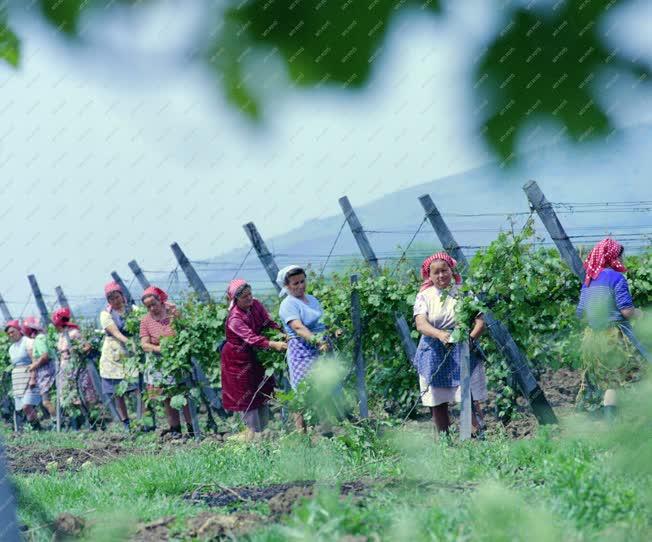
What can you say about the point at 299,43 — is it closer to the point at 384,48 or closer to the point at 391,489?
the point at 384,48

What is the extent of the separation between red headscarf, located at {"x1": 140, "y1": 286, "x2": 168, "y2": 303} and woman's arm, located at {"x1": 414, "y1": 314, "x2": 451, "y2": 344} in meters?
3.62

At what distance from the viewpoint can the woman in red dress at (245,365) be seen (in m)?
9.20

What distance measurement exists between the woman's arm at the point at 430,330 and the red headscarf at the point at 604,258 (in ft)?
3.87

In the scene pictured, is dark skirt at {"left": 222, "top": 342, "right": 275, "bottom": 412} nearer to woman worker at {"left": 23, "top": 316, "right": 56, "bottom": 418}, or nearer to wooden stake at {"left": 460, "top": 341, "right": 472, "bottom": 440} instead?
wooden stake at {"left": 460, "top": 341, "right": 472, "bottom": 440}

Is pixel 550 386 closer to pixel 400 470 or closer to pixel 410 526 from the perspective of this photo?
pixel 400 470

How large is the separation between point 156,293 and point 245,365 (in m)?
1.77

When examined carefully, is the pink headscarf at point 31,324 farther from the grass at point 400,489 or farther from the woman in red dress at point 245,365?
the grass at point 400,489

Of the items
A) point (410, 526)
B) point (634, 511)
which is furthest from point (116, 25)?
point (634, 511)

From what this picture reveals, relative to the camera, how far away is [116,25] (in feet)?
4.47

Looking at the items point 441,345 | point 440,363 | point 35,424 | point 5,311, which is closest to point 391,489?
point 440,363

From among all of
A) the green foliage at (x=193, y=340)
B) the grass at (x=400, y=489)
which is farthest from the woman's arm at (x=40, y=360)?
the grass at (x=400, y=489)

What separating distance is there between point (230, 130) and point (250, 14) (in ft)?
0.51

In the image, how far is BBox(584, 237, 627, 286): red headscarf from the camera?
7.72 metres

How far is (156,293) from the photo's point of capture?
423 inches
